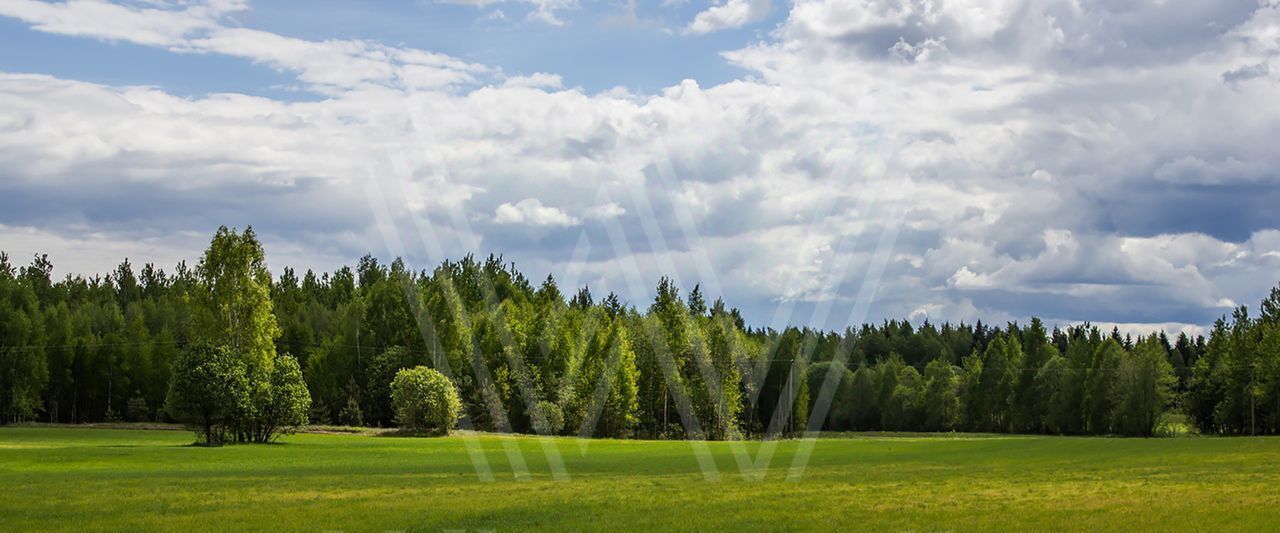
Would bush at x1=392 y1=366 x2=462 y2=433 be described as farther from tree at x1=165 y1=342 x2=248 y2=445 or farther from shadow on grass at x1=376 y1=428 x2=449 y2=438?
tree at x1=165 y1=342 x2=248 y2=445

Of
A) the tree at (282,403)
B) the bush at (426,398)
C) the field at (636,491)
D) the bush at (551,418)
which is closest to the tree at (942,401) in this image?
the bush at (551,418)

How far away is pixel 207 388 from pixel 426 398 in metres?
32.0

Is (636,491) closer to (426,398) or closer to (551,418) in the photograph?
(426,398)

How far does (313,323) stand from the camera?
185 m

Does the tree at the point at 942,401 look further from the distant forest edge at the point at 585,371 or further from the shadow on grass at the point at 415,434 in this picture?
the shadow on grass at the point at 415,434

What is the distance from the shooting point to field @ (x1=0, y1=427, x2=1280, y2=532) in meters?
32.8

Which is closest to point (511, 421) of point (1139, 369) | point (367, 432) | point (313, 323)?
point (367, 432)

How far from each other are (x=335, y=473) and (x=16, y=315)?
11201 centimetres

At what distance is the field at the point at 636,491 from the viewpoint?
32.8 metres

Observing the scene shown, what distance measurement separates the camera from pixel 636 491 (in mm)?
43000

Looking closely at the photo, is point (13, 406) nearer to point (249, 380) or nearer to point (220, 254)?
point (220, 254)

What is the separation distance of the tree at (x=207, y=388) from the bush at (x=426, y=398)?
1148 inches

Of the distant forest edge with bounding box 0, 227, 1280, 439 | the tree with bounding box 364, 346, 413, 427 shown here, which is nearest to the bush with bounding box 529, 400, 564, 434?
the distant forest edge with bounding box 0, 227, 1280, 439

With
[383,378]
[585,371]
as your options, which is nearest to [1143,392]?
[585,371]
